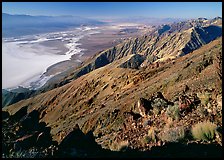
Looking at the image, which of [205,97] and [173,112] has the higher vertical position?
[205,97]

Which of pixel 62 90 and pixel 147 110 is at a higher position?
pixel 147 110

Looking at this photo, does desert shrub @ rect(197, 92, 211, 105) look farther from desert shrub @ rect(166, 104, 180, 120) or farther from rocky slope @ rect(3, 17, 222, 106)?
rocky slope @ rect(3, 17, 222, 106)

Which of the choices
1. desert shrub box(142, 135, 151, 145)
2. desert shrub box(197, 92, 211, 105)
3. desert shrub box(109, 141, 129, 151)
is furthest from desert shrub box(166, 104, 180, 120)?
desert shrub box(109, 141, 129, 151)

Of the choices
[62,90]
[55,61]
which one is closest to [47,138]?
[62,90]

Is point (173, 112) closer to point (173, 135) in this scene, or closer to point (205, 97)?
point (205, 97)

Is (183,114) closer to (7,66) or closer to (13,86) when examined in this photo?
(13,86)

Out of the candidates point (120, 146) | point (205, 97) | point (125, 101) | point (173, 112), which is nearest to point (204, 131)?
point (120, 146)
